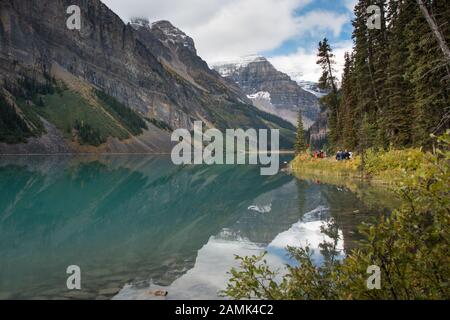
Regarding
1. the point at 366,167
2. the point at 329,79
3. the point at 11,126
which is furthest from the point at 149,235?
the point at 11,126

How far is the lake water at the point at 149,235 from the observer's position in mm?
12020

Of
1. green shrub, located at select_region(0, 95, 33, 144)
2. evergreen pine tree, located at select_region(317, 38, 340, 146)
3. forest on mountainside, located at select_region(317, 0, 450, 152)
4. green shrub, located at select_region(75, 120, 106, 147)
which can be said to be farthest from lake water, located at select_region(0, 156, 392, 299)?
green shrub, located at select_region(75, 120, 106, 147)

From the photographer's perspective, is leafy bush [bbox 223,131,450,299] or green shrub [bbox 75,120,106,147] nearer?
leafy bush [bbox 223,131,450,299]

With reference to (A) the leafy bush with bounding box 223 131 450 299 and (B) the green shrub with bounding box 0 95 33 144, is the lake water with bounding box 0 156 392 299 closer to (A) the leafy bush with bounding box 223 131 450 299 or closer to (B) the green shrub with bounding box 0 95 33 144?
(A) the leafy bush with bounding box 223 131 450 299

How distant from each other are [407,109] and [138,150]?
16099cm

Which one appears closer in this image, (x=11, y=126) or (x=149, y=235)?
(x=149, y=235)

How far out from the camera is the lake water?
473 inches

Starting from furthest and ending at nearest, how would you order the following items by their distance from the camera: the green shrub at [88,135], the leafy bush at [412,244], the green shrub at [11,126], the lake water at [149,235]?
the green shrub at [88,135]
the green shrub at [11,126]
the lake water at [149,235]
the leafy bush at [412,244]

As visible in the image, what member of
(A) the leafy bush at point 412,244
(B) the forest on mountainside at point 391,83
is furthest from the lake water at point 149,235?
(B) the forest on mountainside at point 391,83

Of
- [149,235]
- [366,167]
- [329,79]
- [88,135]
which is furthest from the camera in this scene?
[88,135]

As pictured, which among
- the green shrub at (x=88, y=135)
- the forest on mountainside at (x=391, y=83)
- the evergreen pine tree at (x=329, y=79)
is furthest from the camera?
the green shrub at (x=88, y=135)

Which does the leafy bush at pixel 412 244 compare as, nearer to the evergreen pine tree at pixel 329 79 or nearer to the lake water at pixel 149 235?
the lake water at pixel 149 235

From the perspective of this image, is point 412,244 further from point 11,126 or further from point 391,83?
point 11,126

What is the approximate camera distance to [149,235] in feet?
63.9
